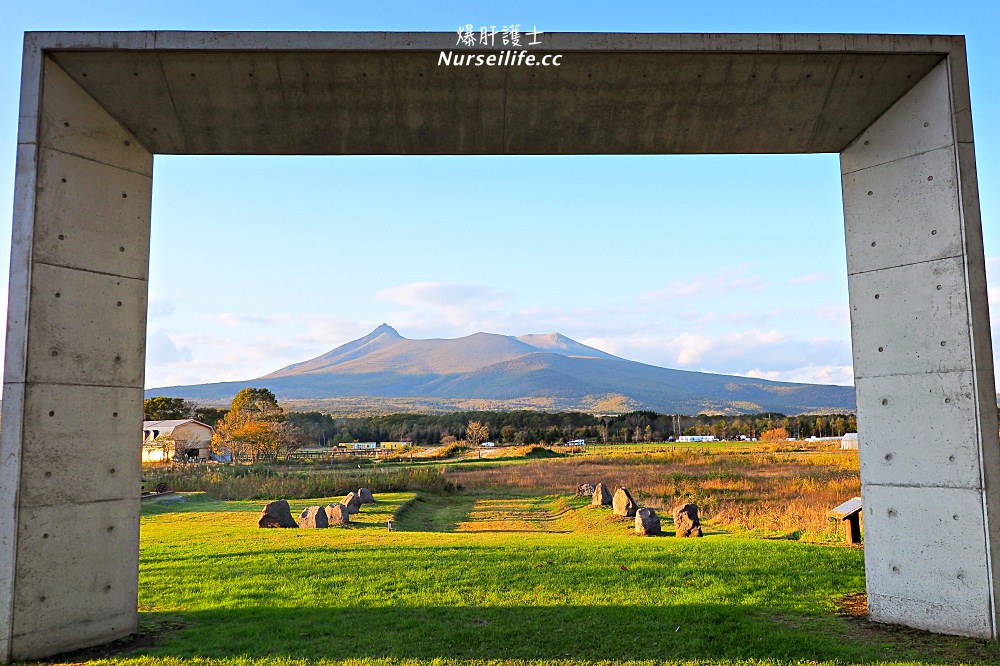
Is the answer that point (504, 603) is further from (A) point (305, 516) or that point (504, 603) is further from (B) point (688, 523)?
(A) point (305, 516)

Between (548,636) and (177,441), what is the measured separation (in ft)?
158

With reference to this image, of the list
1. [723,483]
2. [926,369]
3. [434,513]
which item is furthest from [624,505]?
[926,369]

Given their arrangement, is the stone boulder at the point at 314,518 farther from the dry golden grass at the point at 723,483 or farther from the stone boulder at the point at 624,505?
the dry golden grass at the point at 723,483

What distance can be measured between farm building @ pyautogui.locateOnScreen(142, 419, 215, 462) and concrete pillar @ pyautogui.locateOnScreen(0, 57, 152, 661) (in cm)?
4022

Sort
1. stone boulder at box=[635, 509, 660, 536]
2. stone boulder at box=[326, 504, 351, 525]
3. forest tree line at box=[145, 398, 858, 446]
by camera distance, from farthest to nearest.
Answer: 1. forest tree line at box=[145, 398, 858, 446]
2. stone boulder at box=[326, 504, 351, 525]
3. stone boulder at box=[635, 509, 660, 536]

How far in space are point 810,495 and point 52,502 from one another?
20.6 m

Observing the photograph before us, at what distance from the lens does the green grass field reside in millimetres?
6145

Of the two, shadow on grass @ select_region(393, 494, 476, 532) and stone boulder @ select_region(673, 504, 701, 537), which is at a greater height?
stone boulder @ select_region(673, 504, 701, 537)

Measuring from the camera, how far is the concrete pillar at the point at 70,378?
609 centimetres

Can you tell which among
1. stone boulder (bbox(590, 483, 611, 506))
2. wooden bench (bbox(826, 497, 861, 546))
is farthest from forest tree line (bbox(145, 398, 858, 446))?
wooden bench (bbox(826, 497, 861, 546))

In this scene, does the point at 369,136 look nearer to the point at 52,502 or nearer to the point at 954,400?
the point at 52,502

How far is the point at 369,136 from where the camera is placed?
25.1 feet

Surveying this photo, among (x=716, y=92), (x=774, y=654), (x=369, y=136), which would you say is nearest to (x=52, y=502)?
(x=369, y=136)

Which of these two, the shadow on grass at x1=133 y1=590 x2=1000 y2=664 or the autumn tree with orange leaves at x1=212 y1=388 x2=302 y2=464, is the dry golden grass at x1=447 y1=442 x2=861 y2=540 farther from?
the autumn tree with orange leaves at x1=212 y1=388 x2=302 y2=464
